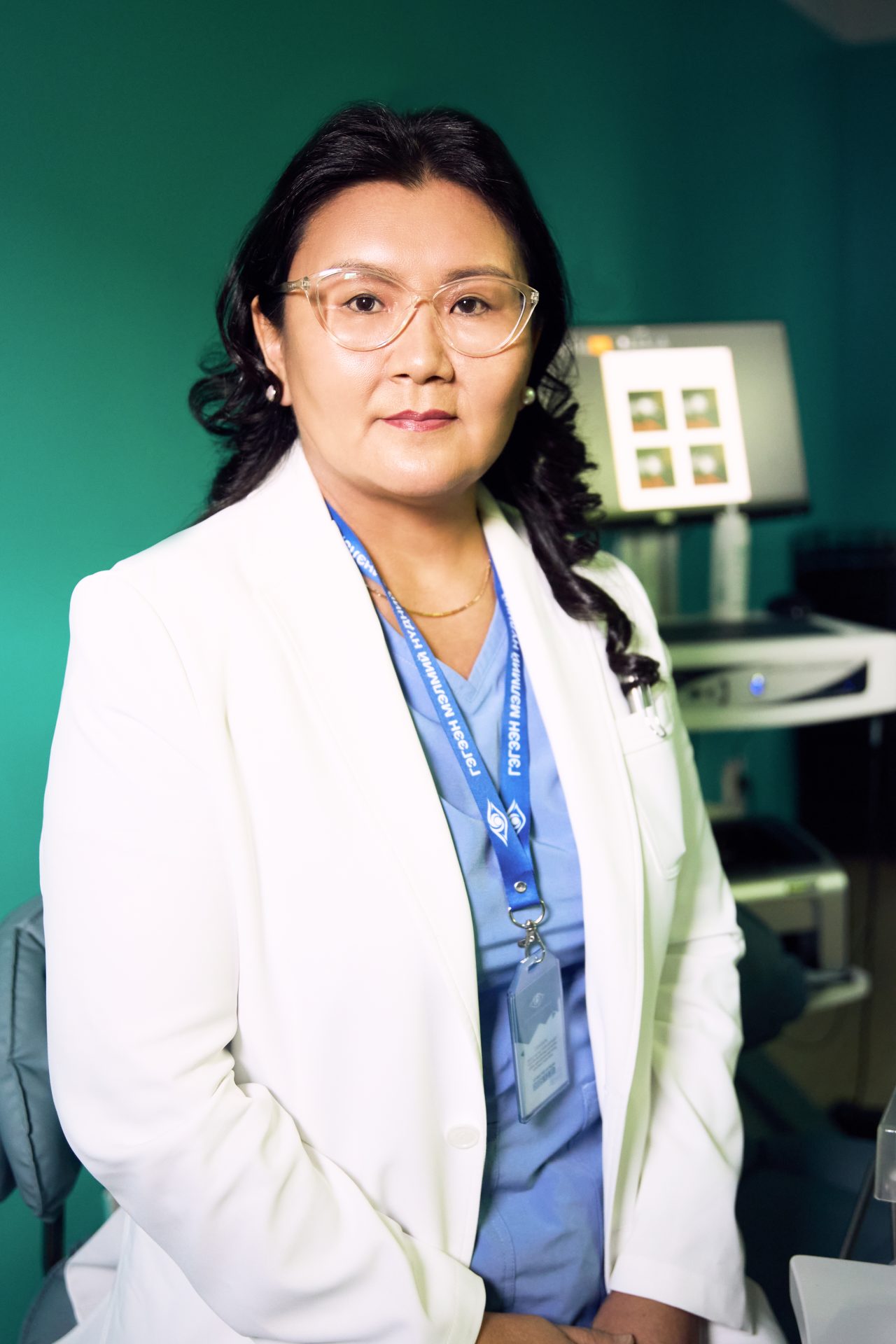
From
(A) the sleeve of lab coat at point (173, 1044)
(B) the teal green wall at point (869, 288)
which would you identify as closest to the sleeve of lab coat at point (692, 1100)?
(A) the sleeve of lab coat at point (173, 1044)

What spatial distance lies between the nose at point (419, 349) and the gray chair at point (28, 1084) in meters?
0.65

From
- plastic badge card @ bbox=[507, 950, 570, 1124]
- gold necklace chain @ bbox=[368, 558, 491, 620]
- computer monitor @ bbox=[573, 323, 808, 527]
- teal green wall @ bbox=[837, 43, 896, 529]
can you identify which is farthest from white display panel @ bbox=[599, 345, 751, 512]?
teal green wall @ bbox=[837, 43, 896, 529]

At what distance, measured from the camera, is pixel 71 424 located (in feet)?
4.88

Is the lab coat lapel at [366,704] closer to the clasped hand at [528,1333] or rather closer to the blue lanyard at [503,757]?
the blue lanyard at [503,757]

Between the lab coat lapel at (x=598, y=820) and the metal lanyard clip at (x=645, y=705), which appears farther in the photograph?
the metal lanyard clip at (x=645, y=705)

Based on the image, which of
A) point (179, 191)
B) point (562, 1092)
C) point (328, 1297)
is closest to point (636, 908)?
point (562, 1092)

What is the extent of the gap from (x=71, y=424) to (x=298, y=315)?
1.73 feet

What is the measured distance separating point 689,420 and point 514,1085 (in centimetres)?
136

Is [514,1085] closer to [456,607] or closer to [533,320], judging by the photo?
[456,607]

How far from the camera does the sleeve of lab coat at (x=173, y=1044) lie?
2.98ft

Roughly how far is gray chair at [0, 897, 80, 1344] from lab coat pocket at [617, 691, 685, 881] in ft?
2.05

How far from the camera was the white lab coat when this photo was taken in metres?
0.91

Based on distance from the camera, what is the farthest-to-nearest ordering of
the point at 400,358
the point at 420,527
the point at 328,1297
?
1. the point at 420,527
2. the point at 400,358
3. the point at 328,1297

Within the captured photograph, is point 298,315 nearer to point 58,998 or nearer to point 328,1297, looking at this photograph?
point 58,998
